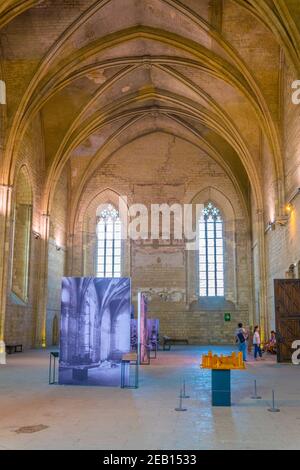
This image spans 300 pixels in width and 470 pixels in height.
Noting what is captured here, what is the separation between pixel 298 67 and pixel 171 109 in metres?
11.8

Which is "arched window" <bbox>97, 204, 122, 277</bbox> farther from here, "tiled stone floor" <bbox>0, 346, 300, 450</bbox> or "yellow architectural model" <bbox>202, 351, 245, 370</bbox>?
"yellow architectural model" <bbox>202, 351, 245, 370</bbox>

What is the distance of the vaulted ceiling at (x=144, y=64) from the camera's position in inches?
688

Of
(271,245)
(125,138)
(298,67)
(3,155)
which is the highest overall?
(125,138)

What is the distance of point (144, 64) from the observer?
71.0 feet

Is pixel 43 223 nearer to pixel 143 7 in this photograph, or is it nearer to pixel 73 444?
pixel 143 7

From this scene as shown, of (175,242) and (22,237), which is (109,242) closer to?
(175,242)

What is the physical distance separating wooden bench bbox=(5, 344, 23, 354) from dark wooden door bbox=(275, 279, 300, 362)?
32.9 feet

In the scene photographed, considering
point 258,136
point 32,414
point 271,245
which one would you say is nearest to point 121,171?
point 258,136

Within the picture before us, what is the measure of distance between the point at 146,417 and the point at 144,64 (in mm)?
18165

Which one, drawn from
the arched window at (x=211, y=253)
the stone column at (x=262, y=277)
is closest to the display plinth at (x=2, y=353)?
the stone column at (x=262, y=277)

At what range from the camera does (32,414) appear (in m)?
6.61

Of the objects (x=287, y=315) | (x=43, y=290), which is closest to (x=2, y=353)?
(x=43, y=290)

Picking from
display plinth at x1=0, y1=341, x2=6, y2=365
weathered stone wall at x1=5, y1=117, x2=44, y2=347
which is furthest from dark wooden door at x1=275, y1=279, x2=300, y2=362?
weathered stone wall at x1=5, y1=117, x2=44, y2=347

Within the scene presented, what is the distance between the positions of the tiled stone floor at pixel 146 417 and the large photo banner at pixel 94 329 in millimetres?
391
